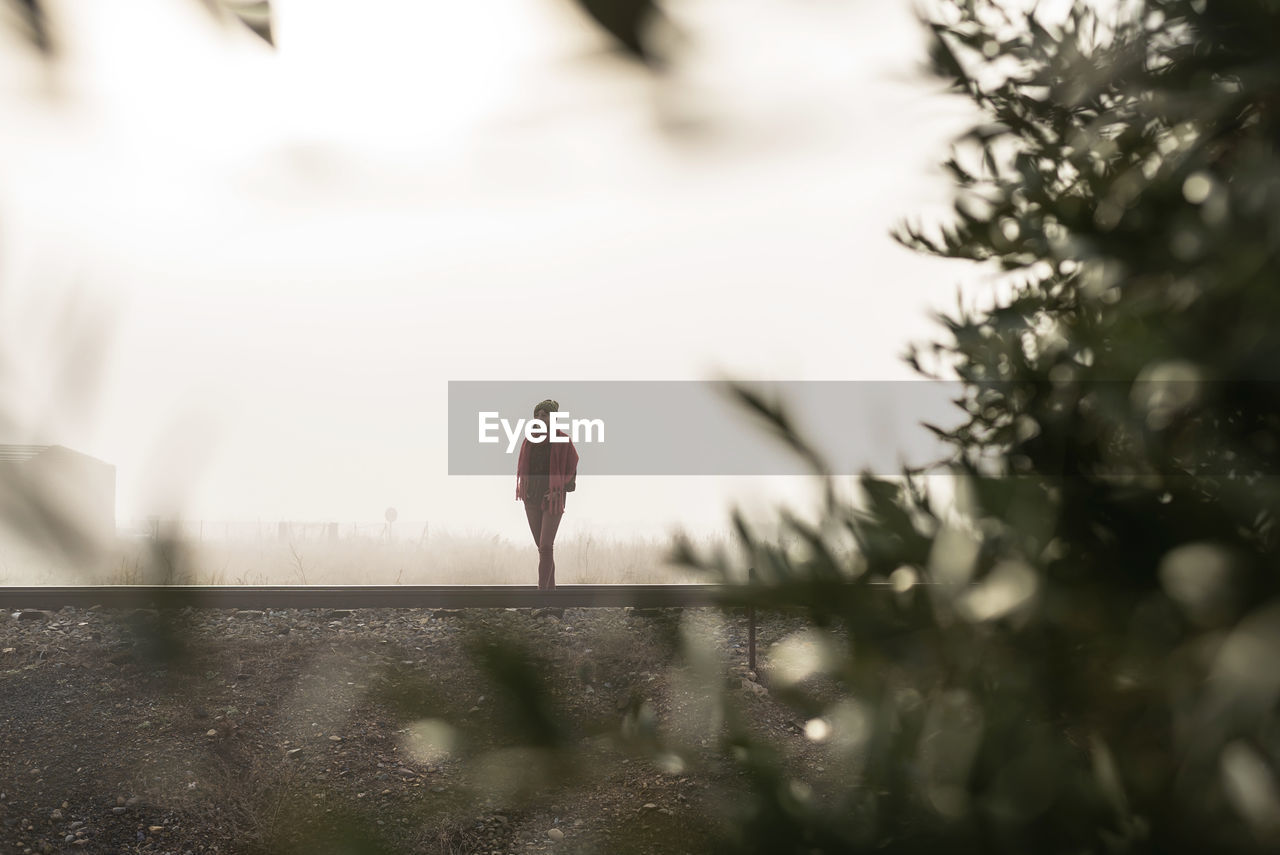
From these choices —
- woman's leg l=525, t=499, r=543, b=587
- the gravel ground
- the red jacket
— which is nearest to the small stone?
the red jacket

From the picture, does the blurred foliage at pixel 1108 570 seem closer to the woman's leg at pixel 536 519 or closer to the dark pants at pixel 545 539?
the dark pants at pixel 545 539

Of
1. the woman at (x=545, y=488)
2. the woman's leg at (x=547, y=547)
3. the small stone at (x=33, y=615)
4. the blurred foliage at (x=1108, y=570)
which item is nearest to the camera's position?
the blurred foliage at (x=1108, y=570)

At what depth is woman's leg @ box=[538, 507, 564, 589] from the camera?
6.72 m

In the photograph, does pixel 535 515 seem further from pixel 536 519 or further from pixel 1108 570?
pixel 1108 570

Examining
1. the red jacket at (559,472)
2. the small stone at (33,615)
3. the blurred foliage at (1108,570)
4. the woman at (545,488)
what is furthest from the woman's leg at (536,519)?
the blurred foliage at (1108,570)

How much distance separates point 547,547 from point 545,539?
135 mm

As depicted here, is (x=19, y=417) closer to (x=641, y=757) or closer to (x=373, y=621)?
(x=641, y=757)

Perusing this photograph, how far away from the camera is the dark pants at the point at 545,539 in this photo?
22.1 ft

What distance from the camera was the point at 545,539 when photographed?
6.84 meters

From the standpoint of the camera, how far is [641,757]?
603 millimetres

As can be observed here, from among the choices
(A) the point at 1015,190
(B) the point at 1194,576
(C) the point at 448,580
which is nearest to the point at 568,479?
(C) the point at 448,580

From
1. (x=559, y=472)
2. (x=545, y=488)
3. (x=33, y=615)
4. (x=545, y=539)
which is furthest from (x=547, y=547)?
(x=33, y=615)

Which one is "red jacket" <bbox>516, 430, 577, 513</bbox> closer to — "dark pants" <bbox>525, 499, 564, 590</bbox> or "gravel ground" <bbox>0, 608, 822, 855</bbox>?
"dark pants" <bbox>525, 499, 564, 590</bbox>

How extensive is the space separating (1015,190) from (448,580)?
6.00m
